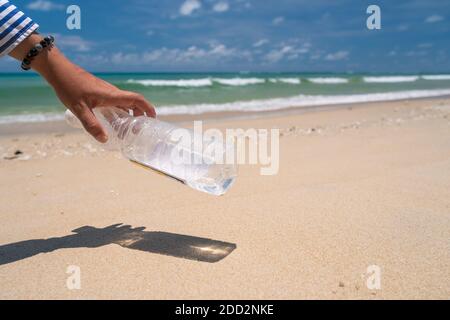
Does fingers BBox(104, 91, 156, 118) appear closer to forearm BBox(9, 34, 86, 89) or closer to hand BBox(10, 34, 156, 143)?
hand BBox(10, 34, 156, 143)

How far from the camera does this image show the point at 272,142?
488 centimetres

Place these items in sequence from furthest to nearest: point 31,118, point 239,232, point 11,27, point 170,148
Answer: point 31,118, point 170,148, point 239,232, point 11,27

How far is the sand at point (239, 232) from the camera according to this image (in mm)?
1560

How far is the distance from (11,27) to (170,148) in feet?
4.00

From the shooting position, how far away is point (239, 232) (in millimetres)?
2047

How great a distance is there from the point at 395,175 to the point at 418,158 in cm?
66

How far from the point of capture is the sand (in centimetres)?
156

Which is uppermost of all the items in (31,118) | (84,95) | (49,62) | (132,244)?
(31,118)

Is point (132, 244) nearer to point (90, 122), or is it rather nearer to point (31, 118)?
point (90, 122)

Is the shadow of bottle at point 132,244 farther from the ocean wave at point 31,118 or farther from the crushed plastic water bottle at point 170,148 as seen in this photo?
the ocean wave at point 31,118

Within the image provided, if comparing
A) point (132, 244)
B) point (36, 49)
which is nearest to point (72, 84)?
point (36, 49)

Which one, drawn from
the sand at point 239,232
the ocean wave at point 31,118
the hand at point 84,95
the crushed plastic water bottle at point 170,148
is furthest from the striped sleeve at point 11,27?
the ocean wave at point 31,118
